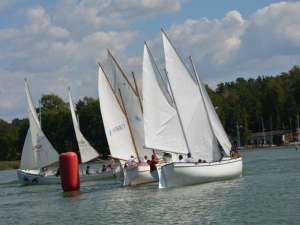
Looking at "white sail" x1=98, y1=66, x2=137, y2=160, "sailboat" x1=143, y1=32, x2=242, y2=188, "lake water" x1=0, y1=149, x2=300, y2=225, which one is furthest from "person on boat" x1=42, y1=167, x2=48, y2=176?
"sailboat" x1=143, y1=32, x2=242, y2=188

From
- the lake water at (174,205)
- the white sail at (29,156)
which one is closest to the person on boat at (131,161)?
the lake water at (174,205)

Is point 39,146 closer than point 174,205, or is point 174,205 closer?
point 174,205

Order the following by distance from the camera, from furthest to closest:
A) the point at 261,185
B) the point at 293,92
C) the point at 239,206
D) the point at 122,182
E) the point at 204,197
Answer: the point at 293,92 → the point at 122,182 → the point at 261,185 → the point at 204,197 → the point at 239,206

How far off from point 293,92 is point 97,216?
153465 millimetres

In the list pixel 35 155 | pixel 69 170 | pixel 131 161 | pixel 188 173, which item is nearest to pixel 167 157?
pixel 131 161

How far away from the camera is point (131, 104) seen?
6700 cm

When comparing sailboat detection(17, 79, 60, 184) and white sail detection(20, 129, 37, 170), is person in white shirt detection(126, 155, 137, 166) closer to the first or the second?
sailboat detection(17, 79, 60, 184)

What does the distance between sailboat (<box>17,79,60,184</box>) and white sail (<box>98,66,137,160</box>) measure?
451 inches

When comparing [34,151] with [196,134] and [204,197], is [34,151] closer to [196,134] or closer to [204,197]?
[196,134]

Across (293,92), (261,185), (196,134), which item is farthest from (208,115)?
(293,92)

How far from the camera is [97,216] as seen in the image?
38.0 meters

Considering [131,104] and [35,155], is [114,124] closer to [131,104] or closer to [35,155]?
[131,104]

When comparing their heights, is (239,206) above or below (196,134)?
below

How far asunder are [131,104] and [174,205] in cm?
2812
